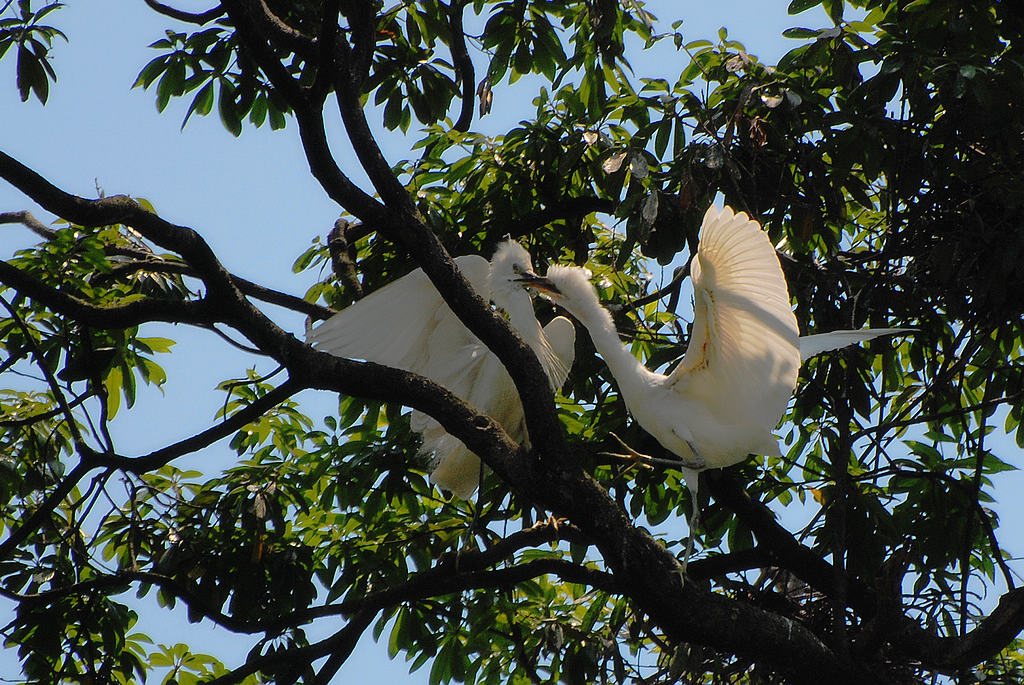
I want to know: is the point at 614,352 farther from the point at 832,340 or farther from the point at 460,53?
the point at 460,53

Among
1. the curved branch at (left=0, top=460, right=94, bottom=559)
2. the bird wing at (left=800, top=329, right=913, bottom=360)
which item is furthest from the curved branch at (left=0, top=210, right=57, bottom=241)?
the bird wing at (left=800, top=329, right=913, bottom=360)

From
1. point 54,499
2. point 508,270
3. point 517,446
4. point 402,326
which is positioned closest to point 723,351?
point 517,446

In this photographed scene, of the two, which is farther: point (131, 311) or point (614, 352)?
point (614, 352)

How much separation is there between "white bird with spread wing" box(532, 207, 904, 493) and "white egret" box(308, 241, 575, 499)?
34cm

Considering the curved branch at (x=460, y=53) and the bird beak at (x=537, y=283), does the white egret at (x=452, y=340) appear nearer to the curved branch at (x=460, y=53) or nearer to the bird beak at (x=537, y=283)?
the bird beak at (x=537, y=283)

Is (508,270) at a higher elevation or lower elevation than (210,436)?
higher

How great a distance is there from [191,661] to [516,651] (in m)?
1.42

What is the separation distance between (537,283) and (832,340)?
3.77 feet

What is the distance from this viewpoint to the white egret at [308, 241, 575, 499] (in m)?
3.94

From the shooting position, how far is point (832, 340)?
134 inches

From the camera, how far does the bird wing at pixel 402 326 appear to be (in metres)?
3.88

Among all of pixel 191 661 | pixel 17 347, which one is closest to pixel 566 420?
pixel 191 661

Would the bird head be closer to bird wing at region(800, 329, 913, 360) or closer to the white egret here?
the white egret

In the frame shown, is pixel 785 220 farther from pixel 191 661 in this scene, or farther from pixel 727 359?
pixel 191 661
